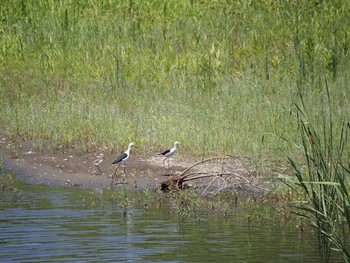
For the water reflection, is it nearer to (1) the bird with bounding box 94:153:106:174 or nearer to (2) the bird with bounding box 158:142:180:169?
(2) the bird with bounding box 158:142:180:169

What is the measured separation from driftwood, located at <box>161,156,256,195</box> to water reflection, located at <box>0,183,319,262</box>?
0.72m

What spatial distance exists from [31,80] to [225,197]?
7.17 metres

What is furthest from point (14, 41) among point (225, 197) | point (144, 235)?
point (144, 235)

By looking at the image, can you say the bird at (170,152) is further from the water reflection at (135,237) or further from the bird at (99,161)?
the water reflection at (135,237)

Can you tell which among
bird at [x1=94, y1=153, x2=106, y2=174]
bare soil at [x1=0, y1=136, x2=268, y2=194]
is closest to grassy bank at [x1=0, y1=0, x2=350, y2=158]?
bare soil at [x1=0, y1=136, x2=268, y2=194]

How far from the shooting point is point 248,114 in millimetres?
14125

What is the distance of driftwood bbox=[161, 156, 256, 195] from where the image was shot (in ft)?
38.0

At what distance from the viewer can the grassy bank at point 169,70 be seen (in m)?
14.1

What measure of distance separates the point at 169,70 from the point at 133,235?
816 cm

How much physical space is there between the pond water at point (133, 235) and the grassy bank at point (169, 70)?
231 centimetres

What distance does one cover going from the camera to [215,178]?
38.0 feet

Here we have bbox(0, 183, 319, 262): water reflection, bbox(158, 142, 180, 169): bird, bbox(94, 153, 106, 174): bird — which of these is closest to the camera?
bbox(0, 183, 319, 262): water reflection

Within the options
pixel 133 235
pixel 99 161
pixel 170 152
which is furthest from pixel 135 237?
pixel 99 161

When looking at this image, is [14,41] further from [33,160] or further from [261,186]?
[261,186]
